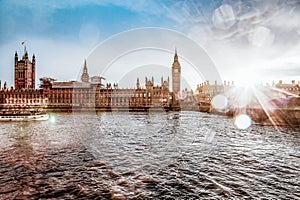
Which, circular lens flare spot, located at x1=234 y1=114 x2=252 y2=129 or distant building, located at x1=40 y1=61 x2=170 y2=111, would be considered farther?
distant building, located at x1=40 y1=61 x2=170 y2=111

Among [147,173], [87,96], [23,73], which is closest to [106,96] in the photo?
[87,96]

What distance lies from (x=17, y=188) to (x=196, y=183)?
9614 mm

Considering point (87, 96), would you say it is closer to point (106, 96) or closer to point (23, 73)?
point (106, 96)

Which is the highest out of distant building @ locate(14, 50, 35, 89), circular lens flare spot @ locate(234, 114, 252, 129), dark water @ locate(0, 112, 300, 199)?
distant building @ locate(14, 50, 35, 89)

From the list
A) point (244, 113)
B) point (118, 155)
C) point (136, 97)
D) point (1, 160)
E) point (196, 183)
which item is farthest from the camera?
point (136, 97)

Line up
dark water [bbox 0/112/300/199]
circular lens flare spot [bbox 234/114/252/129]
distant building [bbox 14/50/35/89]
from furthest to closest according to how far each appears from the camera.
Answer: distant building [bbox 14/50/35/89] → circular lens flare spot [bbox 234/114/252/129] → dark water [bbox 0/112/300/199]

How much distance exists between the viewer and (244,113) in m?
69.9

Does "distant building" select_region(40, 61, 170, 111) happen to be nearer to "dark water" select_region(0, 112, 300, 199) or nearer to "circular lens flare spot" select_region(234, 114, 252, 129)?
"circular lens flare spot" select_region(234, 114, 252, 129)

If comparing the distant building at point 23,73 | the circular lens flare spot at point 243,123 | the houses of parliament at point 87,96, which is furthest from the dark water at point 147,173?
the distant building at point 23,73

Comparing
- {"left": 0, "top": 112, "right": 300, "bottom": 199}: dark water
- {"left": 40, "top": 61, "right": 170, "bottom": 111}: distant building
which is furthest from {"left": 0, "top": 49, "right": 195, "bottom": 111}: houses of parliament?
{"left": 0, "top": 112, "right": 300, "bottom": 199}: dark water

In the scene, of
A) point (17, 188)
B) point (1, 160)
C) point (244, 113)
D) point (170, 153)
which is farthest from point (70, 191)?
point (244, 113)

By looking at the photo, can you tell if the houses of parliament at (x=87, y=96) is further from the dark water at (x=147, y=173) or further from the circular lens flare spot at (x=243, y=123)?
the dark water at (x=147, y=173)

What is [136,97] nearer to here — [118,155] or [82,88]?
[82,88]

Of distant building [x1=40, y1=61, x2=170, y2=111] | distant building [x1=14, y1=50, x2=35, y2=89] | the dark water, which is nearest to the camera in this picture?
the dark water
